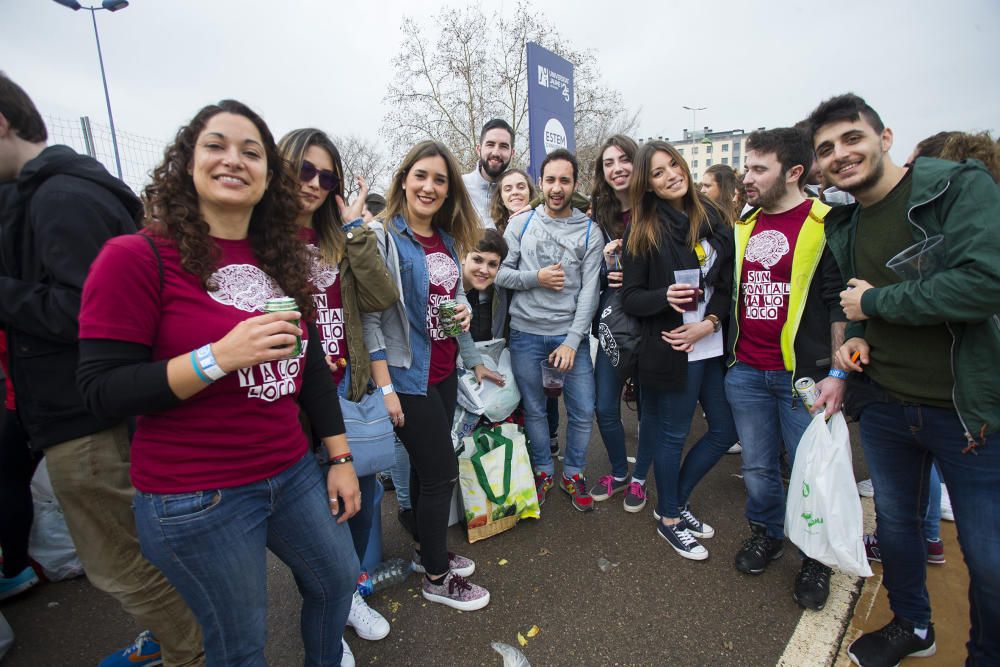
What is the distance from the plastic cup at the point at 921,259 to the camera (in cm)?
166

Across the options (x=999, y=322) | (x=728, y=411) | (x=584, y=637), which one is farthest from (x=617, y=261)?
(x=584, y=637)

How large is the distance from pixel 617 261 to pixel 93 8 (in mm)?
12462

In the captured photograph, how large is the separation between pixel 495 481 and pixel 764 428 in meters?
1.51


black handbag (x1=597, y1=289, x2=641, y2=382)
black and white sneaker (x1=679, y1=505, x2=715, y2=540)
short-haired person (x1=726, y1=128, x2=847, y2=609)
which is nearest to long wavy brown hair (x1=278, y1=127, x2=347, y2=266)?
black handbag (x1=597, y1=289, x2=641, y2=382)

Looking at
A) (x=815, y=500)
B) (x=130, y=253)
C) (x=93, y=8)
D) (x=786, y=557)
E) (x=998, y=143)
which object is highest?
(x=93, y=8)

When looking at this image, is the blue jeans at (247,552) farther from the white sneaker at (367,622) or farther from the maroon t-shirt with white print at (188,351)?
the white sneaker at (367,622)

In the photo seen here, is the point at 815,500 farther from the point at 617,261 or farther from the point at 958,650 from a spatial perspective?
the point at 617,261

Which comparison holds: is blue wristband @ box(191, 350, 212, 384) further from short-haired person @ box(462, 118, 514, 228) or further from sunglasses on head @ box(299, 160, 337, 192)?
short-haired person @ box(462, 118, 514, 228)

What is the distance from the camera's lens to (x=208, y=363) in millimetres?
1229

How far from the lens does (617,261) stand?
3.23 metres

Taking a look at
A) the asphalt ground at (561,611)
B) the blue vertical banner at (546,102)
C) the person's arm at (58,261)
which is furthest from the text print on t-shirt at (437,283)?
the blue vertical banner at (546,102)

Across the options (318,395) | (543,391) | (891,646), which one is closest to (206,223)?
(318,395)

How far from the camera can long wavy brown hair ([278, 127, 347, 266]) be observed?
207 cm

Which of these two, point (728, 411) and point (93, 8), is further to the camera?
point (93, 8)
